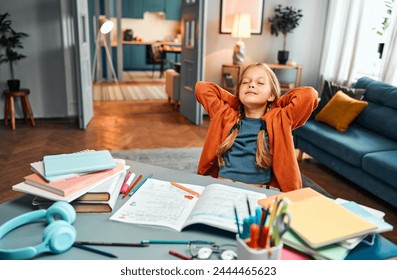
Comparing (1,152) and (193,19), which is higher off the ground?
(193,19)

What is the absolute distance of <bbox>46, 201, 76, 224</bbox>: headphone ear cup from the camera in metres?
1.06

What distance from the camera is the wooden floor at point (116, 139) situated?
3.13 m

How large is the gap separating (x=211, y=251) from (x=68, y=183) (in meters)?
0.50

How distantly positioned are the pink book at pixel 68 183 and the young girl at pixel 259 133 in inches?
25.8

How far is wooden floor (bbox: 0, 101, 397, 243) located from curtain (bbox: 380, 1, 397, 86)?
116 centimetres

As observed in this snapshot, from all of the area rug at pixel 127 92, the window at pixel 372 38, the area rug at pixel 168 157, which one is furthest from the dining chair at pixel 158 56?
the area rug at pixel 168 157

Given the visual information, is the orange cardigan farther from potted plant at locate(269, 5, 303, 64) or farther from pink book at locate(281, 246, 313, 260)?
potted plant at locate(269, 5, 303, 64)

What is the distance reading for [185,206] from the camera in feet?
3.98

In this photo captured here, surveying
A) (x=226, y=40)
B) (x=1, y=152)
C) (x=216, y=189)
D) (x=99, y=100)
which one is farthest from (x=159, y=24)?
(x=216, y=189)

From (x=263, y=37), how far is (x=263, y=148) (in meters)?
3.94

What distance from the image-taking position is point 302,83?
557 cm

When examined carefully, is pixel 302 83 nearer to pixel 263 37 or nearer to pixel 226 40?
pixel 263 37

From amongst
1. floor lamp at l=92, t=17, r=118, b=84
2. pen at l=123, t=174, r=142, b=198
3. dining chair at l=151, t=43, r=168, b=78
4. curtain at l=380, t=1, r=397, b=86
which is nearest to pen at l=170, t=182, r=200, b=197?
pen at l=123, t=174, r=142, b=198
